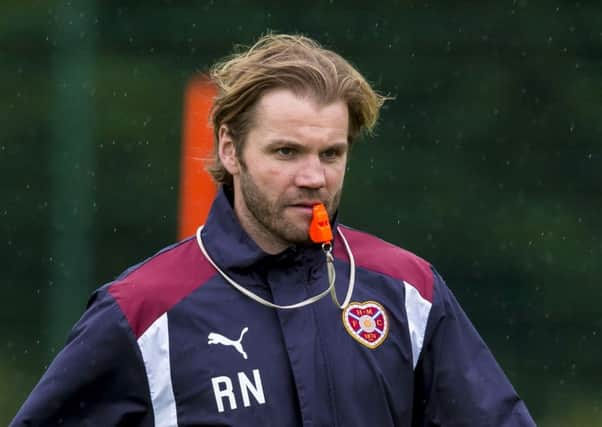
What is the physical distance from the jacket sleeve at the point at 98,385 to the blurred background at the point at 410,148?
8.19 feet

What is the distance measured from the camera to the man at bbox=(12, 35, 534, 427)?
3.65m

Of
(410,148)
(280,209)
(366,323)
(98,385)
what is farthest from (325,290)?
(410,148)

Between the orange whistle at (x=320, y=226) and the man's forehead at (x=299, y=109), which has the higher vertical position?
the man's forehead at (x=299, y=109)

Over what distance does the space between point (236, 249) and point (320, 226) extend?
0.79 ft

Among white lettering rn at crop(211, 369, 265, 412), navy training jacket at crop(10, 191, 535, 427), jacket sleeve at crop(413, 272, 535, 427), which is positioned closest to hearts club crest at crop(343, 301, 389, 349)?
navy training jacket at crop(10, 191, 535, 427)

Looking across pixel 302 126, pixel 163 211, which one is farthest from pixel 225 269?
pixel 163 211

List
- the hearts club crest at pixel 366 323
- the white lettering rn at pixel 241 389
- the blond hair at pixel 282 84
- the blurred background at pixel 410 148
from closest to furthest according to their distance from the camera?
the white lettering rn at pixel 241 389
the hearts club crest at pixel 366 323
the blond hair at pixel 282 84
the blurred background at pixel 410 148

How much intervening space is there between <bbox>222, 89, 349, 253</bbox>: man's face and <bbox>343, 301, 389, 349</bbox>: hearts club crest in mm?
221

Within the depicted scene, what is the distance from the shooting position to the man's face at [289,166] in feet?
12.1

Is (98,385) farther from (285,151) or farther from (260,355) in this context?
(285,151)

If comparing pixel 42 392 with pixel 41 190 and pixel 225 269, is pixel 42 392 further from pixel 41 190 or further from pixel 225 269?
pixel 41 190

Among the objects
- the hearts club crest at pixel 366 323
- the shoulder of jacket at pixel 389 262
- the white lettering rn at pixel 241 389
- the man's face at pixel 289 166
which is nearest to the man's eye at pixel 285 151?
the man's face at pixel 289 166

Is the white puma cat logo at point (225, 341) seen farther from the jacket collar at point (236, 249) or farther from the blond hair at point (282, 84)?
the blond hair at point (282, 84)

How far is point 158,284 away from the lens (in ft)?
A: 12.3
